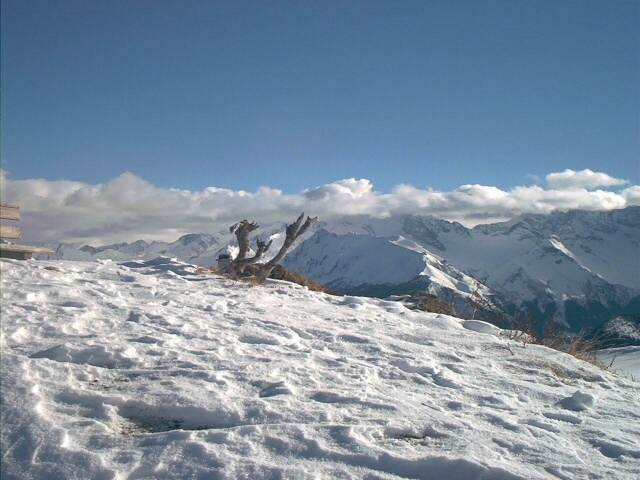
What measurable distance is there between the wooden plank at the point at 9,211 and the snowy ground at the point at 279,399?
311cm

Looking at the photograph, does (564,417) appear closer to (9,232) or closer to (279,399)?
(279,399)

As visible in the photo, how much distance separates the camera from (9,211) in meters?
10.1

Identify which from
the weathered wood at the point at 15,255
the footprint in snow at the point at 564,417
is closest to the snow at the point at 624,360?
the footprint in snow at the point at 564,417

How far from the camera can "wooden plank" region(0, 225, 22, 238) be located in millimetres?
9969

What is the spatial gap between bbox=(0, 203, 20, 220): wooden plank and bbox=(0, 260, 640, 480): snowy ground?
3.11 meters

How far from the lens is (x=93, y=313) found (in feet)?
21.1

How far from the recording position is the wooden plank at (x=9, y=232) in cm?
997

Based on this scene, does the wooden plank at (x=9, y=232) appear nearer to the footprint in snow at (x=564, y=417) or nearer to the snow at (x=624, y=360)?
the footprint in snow at (x=564, y=417)

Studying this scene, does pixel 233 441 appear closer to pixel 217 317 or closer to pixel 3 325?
pixel 3 325

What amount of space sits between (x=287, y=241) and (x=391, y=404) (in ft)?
29.7

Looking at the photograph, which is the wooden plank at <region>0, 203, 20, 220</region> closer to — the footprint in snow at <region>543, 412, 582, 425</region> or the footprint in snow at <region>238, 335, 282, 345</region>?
the footprint in snow at <region>238, 335, 282, 345</region>

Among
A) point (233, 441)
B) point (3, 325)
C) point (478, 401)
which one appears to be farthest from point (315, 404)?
point (3, 325)

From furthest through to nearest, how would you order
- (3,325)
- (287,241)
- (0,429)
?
(287,241) → (3,325) → (0,429)

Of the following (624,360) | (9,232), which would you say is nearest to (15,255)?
(9,232)
